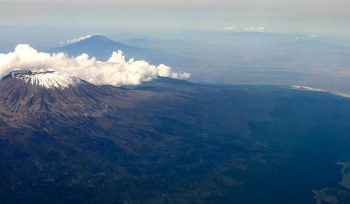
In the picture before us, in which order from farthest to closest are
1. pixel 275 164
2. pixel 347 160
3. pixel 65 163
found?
pixel 347 160 → pixel 275 164 → pixel 65 163

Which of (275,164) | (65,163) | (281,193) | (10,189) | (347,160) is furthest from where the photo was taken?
(347,160)

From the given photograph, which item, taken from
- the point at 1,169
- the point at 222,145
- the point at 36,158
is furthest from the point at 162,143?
the point at 1,169

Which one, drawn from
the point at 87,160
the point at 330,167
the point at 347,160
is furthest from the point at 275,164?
the point at 87,160

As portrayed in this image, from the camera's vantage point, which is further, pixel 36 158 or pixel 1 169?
pixel 36 158

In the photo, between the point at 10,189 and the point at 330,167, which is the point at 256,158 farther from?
the point at 10,189

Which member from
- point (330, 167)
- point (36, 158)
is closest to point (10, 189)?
point (36, 158)

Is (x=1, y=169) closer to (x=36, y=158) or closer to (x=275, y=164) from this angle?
(x=36, y=158)

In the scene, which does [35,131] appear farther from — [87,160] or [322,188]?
[322,188]

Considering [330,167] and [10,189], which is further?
[330,167]

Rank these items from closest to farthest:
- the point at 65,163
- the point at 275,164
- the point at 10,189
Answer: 1. the point at 10,189
2. the point at 65,163
3. the point at 275,164
